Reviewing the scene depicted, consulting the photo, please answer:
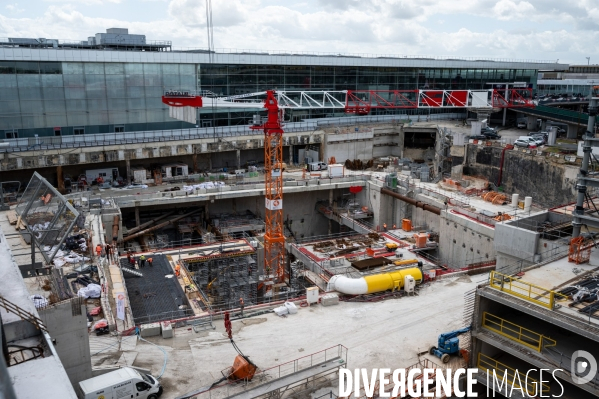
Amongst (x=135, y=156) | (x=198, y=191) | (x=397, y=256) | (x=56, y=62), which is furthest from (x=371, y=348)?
(x=56, y=62)

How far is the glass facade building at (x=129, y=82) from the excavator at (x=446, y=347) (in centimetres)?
3984

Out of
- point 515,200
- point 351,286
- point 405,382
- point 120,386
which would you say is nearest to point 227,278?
point 351,286

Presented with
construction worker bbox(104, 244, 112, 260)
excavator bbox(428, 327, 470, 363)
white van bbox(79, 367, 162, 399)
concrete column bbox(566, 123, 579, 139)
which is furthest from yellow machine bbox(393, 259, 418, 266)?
concrete column bbox(566, 123, 579, 139)

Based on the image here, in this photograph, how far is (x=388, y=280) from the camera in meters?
26.8

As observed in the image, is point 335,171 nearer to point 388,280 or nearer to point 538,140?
point 538,140

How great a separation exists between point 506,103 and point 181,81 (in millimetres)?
33761

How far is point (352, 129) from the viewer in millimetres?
60281

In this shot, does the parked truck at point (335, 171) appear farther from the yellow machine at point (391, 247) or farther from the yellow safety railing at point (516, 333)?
the yellow safety railing at point (516, 333)

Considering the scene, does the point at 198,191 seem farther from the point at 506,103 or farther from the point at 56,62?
the point at 506,103


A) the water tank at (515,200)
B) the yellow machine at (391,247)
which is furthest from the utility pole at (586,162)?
the water tank at (515,200)

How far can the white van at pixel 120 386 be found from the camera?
16.4m

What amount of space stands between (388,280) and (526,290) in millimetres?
9681

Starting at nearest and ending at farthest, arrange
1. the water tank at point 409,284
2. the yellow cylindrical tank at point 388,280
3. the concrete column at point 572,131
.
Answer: the yellow cylindrical tank at point 388,280
the water tank at point 409,284
the concrete column at point 572,131

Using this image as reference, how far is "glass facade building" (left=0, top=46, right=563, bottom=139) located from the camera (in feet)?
153
